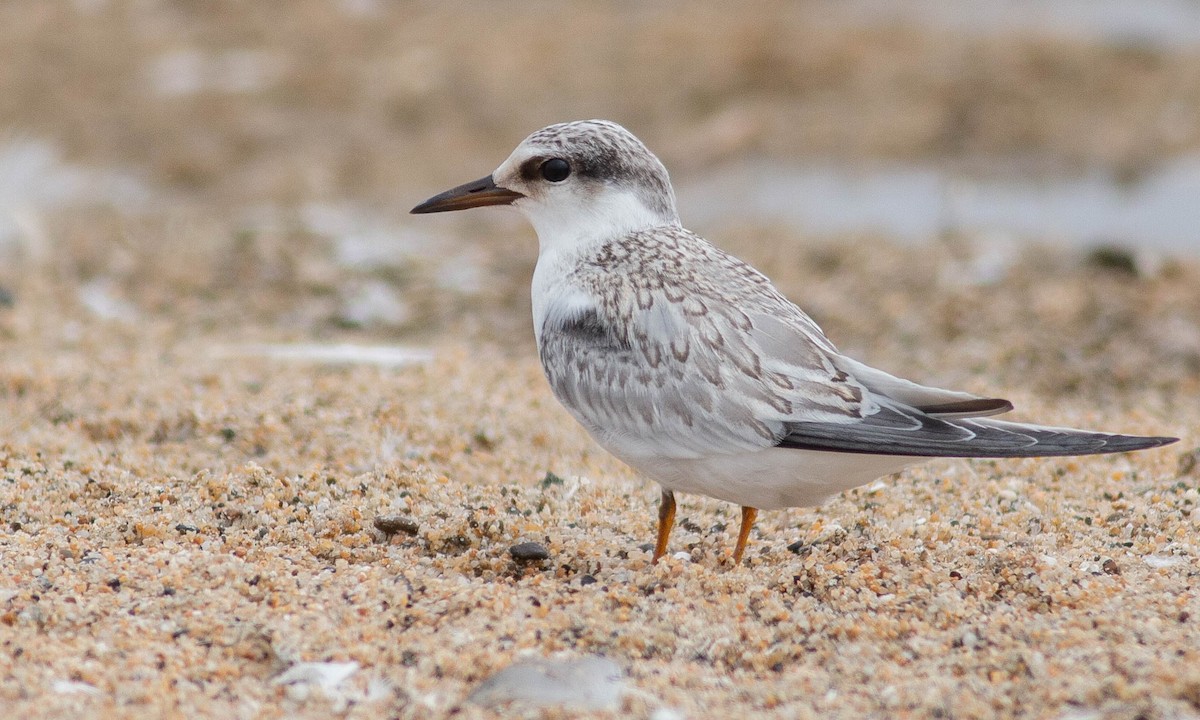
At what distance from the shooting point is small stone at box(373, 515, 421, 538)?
3682 mm

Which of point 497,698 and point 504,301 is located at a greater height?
point 504,301

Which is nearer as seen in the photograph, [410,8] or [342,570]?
[342,570]

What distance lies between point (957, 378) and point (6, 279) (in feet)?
15.2

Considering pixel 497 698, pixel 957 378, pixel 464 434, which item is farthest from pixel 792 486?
pixel 957 378

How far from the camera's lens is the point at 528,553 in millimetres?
3594

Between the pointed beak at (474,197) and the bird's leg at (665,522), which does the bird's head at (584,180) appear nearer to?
the pointed beak at (474,197)

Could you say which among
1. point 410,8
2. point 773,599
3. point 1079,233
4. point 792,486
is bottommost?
point 773,599

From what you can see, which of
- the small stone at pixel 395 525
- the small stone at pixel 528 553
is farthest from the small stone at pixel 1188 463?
the small stone at pixel 395 525

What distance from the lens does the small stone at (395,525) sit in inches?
Result: 145

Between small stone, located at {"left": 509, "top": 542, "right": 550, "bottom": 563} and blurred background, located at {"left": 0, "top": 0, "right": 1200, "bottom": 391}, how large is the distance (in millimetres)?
2629

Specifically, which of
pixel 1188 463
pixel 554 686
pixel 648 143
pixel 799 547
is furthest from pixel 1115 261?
pixel 554 686

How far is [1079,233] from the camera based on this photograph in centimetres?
720

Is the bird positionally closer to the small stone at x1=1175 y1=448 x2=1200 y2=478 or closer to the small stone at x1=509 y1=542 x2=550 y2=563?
the small stone at x1=509 y1=542 x2=550 y2=563

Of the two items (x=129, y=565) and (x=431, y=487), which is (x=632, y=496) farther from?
(x=129, y=565)
